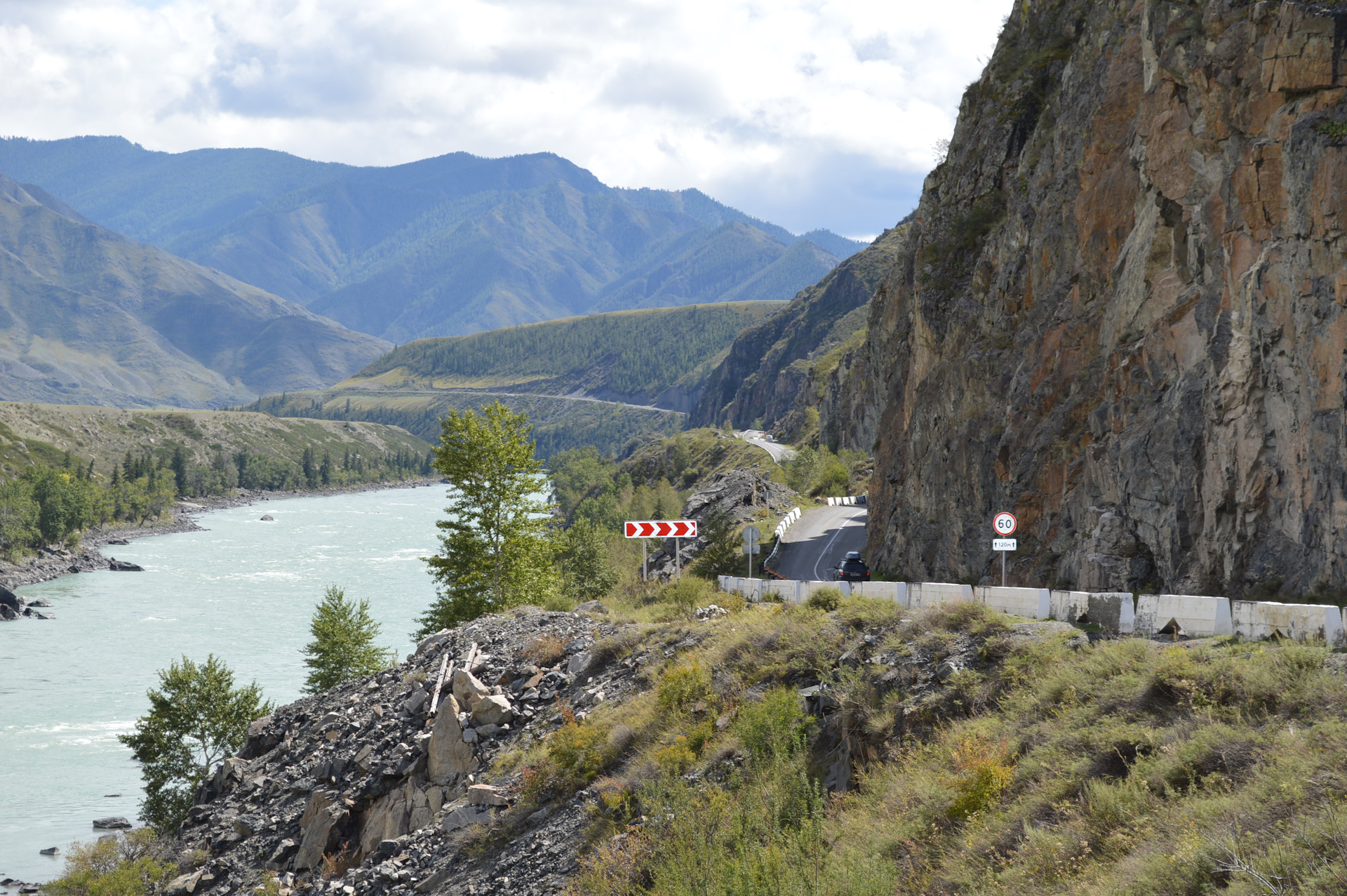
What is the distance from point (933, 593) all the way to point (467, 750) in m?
9.11

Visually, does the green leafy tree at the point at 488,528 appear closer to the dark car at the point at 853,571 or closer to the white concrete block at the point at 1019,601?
the dark car at the point at 853,571

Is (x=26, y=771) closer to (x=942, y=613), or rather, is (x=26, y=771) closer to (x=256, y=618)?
(x=256, y=618)

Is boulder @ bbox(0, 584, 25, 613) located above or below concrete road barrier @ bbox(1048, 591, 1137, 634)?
below

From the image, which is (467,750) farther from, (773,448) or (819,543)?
(773,448)

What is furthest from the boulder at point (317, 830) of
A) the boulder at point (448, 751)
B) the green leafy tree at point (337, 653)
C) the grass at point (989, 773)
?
the green leafy tree at point (337, 653)

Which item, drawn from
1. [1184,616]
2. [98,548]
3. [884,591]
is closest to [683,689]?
[884,591]

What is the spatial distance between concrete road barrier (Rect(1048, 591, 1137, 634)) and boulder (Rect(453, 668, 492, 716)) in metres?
10.9

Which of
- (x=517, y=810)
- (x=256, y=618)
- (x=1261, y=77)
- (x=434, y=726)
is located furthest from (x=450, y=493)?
(x=256, y=618)

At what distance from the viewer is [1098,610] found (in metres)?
13.2

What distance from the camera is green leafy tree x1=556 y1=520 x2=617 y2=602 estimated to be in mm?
53969

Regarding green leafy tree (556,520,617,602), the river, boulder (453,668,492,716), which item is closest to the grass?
boulder (453,668,492,716)

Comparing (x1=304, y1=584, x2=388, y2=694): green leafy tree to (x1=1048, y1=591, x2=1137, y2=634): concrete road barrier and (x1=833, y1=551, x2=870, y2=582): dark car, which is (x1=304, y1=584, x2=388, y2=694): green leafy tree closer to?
(x1=833, y1=551, x2=870, y2=582): dark car

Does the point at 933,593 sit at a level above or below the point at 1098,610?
below

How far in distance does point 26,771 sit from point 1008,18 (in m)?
51.3
